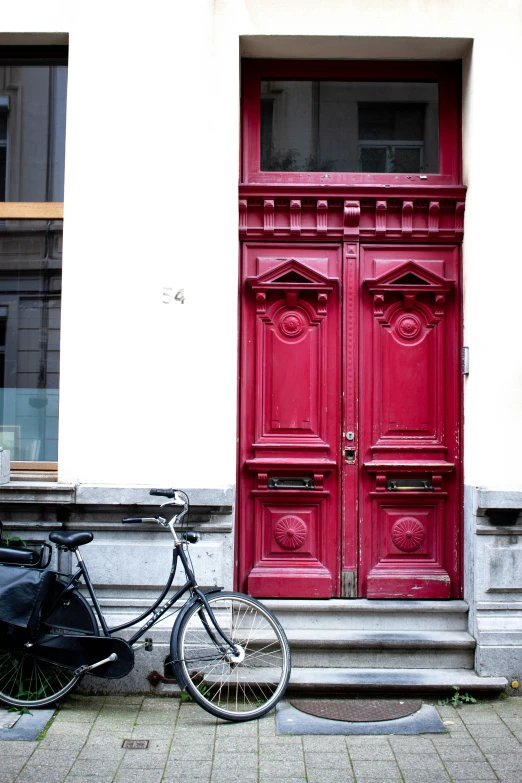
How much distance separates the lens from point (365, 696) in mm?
4992

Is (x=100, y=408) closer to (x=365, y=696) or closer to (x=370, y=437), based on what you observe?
(x=370, y=437)

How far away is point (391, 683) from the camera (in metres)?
4.97

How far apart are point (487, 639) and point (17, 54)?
5.43 metres

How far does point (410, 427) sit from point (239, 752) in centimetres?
254

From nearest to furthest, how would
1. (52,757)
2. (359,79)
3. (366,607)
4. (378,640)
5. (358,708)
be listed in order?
(52,757) < (358,708) < (378,640) < (366,607) < (359,79)

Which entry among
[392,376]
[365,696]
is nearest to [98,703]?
[365,696]

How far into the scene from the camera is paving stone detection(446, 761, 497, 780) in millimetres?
3965

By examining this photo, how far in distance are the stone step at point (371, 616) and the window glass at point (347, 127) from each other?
3.21 m

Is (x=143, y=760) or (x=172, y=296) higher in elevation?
(x=172, y=296)

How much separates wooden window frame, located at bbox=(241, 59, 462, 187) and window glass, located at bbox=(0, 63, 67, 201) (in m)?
1.38

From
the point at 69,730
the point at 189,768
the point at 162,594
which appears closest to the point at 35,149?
the point at 162,594

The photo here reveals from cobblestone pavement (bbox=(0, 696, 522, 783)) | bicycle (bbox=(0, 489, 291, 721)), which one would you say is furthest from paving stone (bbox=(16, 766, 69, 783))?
bicycle (bbox=(0, 489, 291, 721))

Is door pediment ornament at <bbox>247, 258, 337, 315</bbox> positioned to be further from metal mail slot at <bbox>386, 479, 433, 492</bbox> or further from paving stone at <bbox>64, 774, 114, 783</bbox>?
paving stone at <bbox>64, 774, 114, 783</bbox>

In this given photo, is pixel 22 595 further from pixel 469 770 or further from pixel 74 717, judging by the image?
pixel 469 770
